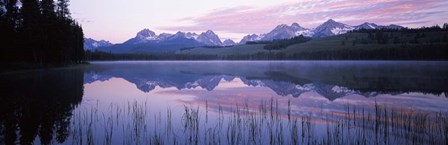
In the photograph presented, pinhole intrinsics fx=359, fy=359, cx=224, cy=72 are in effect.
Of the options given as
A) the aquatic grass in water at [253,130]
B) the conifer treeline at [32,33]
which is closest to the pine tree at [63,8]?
the conifer treeline at [32,33]

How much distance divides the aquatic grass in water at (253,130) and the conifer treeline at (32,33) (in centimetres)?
4886

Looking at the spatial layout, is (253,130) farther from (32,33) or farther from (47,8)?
(47,8)

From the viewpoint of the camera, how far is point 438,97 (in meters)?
28.2

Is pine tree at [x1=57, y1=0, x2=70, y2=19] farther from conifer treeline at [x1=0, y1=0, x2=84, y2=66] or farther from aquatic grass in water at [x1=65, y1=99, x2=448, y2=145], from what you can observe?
aquatic grass in water at [x1=65, y1=99, x2=448, y2=145]

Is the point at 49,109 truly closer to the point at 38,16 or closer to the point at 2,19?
the point at 2,19

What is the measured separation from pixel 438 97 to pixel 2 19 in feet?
207

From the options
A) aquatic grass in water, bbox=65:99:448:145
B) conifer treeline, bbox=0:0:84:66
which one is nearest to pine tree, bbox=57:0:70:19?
conifer treeline, bbox=0:0:84:66

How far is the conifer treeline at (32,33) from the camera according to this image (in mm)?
60816

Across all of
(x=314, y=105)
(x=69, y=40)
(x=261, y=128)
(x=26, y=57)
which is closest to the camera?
(x=261, y=128)

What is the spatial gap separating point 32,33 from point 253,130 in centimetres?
6083

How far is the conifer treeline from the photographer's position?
60816 mm

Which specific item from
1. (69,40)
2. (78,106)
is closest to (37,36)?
(69,40)

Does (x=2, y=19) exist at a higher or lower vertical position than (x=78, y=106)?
higher

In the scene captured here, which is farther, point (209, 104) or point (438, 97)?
point (438, 97)
